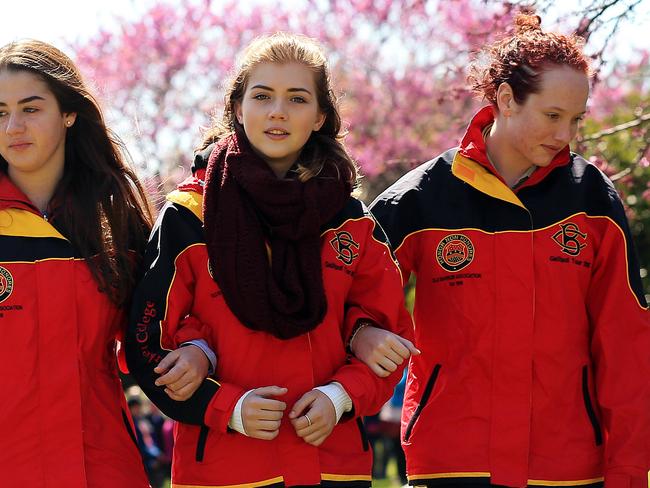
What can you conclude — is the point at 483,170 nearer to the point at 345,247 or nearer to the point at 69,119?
the point at 345,247

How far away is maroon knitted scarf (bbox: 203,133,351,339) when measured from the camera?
3.69 metres

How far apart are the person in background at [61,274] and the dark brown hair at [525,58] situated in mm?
1429

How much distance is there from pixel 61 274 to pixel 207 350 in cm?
56

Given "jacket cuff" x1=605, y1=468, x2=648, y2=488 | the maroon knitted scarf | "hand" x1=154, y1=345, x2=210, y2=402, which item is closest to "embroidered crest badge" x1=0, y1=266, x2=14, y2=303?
→ "hand" x1=154, y1=345, x2=210, y2=402

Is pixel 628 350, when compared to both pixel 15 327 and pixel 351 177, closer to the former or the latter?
pixel 351 177

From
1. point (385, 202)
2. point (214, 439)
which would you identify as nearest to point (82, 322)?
point (214, 439)

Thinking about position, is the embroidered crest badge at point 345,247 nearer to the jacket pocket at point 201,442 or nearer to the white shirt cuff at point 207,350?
the white shirt cuff at point 207,350

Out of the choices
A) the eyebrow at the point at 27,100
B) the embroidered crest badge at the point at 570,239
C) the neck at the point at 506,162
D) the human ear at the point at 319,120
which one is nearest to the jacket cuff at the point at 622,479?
the embroidered crest badge at the point at 570,239

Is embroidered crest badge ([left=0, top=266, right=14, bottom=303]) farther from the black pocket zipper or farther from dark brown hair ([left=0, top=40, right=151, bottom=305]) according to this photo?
the black pocket zipper

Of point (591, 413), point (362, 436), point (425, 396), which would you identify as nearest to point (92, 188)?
point (362, 436)

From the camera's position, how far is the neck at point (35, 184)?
3932mm

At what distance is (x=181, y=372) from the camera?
361cm

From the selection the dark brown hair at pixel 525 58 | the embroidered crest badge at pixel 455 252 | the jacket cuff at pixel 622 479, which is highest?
the dark brown hair at pixel 525 58

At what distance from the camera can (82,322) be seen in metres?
3.76
